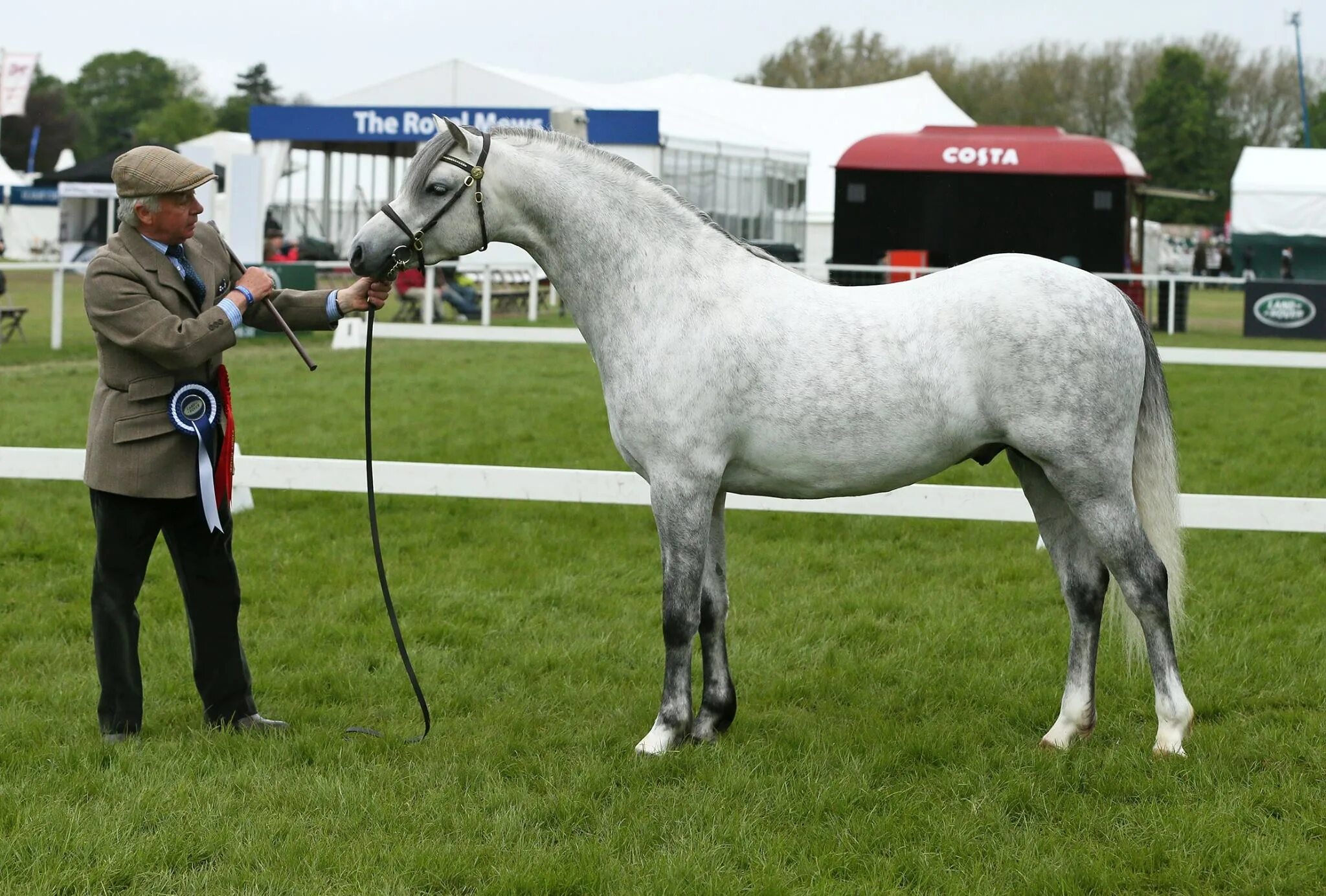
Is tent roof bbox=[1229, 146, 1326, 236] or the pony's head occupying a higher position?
tent roof bbox=[1229, 146, 1326, 236]

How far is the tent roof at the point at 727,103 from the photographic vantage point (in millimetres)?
26500

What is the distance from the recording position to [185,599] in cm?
442

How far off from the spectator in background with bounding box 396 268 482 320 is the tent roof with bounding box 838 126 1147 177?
22.5 ft

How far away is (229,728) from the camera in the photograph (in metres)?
4.37

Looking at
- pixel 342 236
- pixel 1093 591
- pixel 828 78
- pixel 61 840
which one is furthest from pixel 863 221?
pixel 828 78

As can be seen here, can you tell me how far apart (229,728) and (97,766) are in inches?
18.0

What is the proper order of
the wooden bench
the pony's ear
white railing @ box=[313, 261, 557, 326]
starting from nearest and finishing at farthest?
the pony's ear, the wooden bench, white railing @ box=[313, 261, 557, 326]

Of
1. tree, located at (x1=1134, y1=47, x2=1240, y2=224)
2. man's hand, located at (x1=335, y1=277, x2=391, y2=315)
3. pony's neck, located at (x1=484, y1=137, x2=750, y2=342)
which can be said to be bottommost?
man's hand, located at (x1=335, y1=277, x2=391, y2=315)

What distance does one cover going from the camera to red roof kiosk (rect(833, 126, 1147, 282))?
22.1m

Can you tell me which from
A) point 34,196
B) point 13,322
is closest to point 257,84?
point 34,196

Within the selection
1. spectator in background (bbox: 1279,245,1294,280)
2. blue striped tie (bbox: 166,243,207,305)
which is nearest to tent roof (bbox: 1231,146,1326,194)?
spectator in background (bbox: 1279,245,1294,280)

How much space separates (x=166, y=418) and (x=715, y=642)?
1.95 metres

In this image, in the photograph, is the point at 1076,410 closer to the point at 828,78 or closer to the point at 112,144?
the point at 828,78

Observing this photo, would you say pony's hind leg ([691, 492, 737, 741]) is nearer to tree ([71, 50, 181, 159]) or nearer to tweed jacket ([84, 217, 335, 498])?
tweed jacket ([84, 217, 335, 498])
